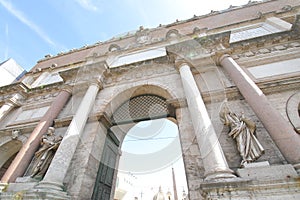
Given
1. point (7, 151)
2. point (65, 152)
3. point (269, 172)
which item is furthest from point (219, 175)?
point (7, 151)

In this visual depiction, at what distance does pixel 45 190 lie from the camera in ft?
10.4

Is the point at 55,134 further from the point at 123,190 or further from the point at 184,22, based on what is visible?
the point at 123,190

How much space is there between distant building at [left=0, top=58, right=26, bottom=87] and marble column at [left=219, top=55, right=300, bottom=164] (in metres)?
14.6

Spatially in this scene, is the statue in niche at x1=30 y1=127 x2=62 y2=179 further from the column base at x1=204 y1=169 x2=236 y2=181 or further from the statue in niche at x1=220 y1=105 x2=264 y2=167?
the statue in niche at x1=220 y1=105 x2=264 y2=167

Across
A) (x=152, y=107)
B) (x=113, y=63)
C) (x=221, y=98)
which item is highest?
(x=113, y=63)

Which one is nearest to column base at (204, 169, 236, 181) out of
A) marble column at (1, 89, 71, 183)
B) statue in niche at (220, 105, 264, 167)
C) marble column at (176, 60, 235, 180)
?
marble column at (176, 60, 235, 180)

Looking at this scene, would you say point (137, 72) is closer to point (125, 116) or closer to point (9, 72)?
point (125, 116)

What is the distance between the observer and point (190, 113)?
4.36 metres

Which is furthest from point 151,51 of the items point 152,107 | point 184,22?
point 184,22

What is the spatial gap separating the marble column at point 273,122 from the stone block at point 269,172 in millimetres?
207

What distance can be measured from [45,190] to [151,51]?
8.50 metres

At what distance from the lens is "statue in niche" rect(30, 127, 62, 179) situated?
14.0ft

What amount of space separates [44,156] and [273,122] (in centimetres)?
592

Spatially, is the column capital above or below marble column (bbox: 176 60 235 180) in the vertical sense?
above
